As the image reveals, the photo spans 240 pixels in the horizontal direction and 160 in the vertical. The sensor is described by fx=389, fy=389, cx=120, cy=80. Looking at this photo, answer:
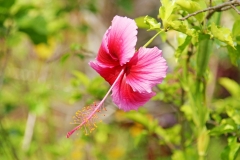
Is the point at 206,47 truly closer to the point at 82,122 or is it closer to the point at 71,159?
the point at 82,122

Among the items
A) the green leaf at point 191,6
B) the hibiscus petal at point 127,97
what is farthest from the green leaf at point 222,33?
the hibiscus petal at point 127,97

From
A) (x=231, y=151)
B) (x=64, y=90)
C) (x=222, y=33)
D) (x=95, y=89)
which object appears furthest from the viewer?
(x=64, y=90)

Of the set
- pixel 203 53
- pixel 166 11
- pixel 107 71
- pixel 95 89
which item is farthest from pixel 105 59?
pixel 95 89

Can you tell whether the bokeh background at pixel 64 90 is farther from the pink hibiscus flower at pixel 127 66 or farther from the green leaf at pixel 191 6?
the green leaf at pixel 191 6

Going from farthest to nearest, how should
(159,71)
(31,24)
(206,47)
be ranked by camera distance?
1. (31,24)
2. (206,47)
3. (159,71)

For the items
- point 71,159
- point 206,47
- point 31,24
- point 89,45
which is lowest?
point 71,159

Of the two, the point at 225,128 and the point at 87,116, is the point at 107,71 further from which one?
the point at 225,128

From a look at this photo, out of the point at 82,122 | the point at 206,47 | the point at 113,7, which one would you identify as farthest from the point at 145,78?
the point at 113,7
